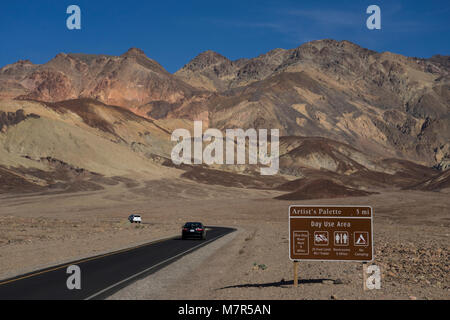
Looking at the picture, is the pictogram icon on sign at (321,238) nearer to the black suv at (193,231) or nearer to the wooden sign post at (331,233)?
the wooden sign post at (331,233)

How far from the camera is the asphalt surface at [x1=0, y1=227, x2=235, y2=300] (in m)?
13.5

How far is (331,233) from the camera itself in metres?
13.0

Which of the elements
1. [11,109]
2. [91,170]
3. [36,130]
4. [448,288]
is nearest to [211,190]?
[91,170]

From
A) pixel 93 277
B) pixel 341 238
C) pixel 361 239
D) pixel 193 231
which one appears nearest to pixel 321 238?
pixel 341 238

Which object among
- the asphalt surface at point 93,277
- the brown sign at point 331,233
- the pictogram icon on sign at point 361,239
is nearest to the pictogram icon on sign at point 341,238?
the brown sign at point 331,233

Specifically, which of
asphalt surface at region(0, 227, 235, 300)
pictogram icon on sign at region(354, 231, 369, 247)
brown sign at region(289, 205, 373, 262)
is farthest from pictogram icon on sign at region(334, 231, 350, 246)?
asphalt surface at region(0, 227, 235, 300)

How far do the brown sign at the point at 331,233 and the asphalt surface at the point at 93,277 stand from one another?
5.17 metres

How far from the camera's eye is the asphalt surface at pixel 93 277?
13453mm

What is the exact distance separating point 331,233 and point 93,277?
26.5 feet

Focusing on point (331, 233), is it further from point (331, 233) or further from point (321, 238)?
point (321, 238)

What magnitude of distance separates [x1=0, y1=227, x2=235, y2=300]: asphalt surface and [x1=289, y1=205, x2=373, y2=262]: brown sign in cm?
517

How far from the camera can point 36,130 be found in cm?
14250
